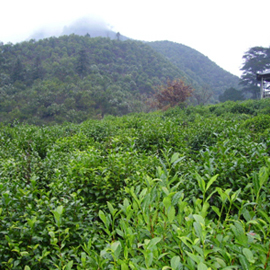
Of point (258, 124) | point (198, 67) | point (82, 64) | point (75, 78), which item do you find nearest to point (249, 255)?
point (258, 124)

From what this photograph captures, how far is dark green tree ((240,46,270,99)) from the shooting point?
40066 millimetres

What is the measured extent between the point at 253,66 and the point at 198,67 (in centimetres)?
2602

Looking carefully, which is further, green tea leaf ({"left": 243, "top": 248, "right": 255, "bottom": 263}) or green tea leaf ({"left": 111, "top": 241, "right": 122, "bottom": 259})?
green tea leaf ({"left": 111, "top": 241, "right": 122, "bottom": 259})

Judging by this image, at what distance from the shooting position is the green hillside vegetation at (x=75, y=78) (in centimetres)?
3372

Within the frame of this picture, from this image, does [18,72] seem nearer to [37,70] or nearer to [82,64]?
[37,70]

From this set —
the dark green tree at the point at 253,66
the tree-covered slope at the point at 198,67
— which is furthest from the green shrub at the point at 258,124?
the tree-covered slope at the point at 198,67

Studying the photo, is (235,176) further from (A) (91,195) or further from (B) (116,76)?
(B) (116,76)

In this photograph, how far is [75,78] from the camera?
44.4 meters

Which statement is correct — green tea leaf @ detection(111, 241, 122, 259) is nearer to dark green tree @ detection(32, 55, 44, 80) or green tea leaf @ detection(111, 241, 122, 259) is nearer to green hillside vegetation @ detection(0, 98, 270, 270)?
green hillside vegetation @ detection(0, 98, 270, 270)

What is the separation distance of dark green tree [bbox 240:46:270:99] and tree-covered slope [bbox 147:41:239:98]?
10.2m

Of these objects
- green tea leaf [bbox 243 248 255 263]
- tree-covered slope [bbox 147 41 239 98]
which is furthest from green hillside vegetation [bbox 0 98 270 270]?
tree-covered slope [bbox 147 41 239 98]

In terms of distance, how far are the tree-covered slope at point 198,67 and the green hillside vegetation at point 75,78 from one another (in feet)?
33.5

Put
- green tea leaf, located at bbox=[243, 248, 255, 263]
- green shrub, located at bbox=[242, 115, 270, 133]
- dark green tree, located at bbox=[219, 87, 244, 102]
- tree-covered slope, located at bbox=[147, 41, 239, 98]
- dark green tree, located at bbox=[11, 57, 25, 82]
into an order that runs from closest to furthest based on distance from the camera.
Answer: green tea leaf, located at bbox=[243, 248, 255, 263] < green shrub, located at bbox=[242, 115, 270, 133] < dark green tree, located at bbox=[219, 87, 244, 102] < dark green tree, located at bbox=[11, 57, 25, 82] < tree-covered slope, located at bbox=[147, 41, 239, 98]

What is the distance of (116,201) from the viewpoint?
2441 millimetres
